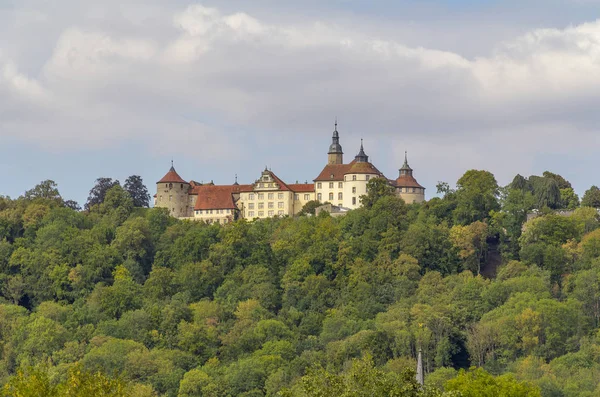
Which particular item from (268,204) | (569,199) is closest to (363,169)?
(268,204)

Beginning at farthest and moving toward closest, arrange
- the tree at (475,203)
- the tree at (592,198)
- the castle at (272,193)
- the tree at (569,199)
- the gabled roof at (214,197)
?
the gabled roof at (214,197) < the castle at (272,193) < the tree at (569,199) < the tree at (592,198) < the tree at (475,203)

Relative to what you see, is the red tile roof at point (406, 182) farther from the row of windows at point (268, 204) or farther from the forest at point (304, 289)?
the row of windows at point (268, 204)

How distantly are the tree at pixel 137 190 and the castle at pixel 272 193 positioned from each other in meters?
0.99

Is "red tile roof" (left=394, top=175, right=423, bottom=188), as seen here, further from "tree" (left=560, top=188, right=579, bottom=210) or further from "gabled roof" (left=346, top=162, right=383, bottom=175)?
"tree" (left=560, top=188, right=579, bottom=210)

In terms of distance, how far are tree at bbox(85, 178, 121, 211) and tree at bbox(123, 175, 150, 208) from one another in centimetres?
108

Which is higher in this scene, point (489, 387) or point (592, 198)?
point (592, 198)

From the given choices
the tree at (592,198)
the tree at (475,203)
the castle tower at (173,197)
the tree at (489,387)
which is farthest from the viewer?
the castle tower at (173,197)

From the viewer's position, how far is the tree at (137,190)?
127m

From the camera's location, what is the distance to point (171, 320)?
10188 centimetres

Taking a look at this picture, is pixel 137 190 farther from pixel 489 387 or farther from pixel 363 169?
pixel 489 387

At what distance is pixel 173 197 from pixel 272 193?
30.1 feet

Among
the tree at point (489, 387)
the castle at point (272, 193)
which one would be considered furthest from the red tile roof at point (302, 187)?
the tree at point (489, 387)

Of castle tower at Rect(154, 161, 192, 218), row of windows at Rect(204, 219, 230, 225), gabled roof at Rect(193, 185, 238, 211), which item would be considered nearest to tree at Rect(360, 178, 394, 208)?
row of windows at Rect(204, 219, 230, 225)

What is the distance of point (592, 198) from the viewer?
11688 centimetres
